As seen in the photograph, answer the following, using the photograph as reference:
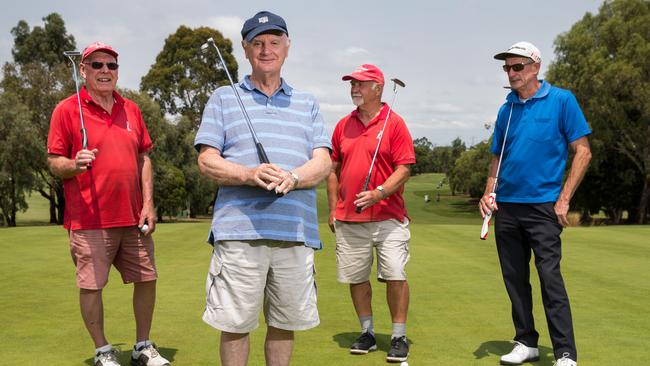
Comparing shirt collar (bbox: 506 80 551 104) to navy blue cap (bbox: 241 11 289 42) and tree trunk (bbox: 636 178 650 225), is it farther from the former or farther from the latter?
tree trunk (bbox: 636 178 650 225)

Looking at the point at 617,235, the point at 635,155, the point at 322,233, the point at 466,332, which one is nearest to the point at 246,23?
the point at 466,332

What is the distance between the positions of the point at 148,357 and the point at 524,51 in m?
3.63

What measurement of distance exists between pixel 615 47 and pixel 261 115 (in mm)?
40070

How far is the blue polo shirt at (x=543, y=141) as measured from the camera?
497cm

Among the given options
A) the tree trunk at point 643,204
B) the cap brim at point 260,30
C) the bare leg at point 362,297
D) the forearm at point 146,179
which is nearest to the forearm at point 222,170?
the cap brim at point 260,30

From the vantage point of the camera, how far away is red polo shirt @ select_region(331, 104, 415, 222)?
5570 mm

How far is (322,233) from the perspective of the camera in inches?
712

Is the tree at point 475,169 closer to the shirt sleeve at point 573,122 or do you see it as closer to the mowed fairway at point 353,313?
the mowed fairway at point 353,313

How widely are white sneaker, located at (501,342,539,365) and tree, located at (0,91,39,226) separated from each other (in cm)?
3379

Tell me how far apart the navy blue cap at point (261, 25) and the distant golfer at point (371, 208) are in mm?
1941

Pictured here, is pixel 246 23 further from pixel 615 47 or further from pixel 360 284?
pixel 615 47

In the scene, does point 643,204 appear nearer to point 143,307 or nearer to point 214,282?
point 143,307

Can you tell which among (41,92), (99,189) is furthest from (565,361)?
(41,92)

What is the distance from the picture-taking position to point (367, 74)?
5555mm
